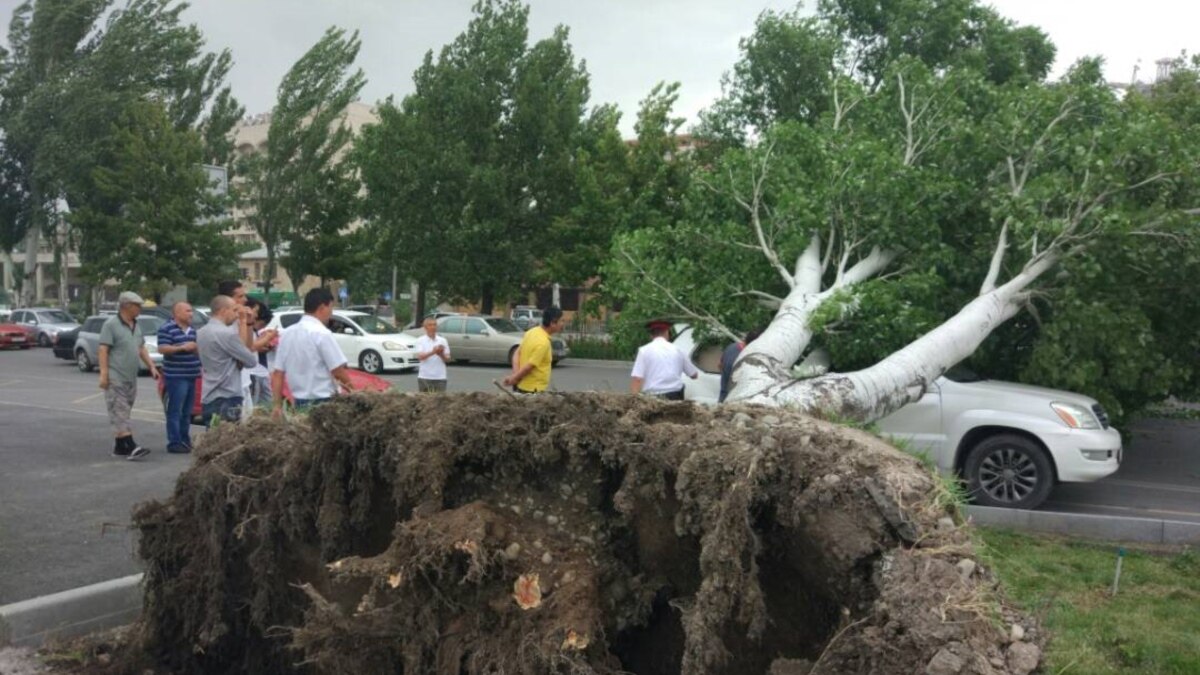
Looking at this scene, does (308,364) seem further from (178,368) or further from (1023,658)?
(1023,658)

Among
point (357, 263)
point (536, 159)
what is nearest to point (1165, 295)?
point (536, 159)

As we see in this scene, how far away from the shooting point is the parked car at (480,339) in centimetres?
2628

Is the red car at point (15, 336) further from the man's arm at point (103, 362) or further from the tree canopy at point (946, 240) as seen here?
the tree canopy at point (946, 240)

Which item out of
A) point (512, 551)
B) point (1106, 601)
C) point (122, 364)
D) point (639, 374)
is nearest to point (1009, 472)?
point (1106, 601)

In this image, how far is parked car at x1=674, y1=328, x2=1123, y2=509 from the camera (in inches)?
335

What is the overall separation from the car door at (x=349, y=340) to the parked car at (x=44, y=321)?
15.9 metres

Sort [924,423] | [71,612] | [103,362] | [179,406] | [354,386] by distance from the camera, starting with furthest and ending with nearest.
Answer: [179,406] < [103,362] < [924,423] < [354,386] < [71,612]

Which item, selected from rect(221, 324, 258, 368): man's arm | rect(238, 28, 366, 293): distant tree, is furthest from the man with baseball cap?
rect(238, 28, 366, 293): distant tree

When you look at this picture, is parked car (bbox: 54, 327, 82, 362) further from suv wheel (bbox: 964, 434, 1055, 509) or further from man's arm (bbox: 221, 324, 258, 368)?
suv wheel (bbox: 964, 434, 1055, 509)

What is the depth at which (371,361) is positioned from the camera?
22812 millimetres

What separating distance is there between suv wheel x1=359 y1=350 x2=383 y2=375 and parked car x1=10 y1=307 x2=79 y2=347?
56.3 feet

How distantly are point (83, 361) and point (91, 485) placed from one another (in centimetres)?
1756

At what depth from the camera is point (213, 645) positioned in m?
4.49

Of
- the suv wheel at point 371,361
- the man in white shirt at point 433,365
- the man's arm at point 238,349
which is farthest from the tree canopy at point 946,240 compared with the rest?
the suv wheel at point 371,361
